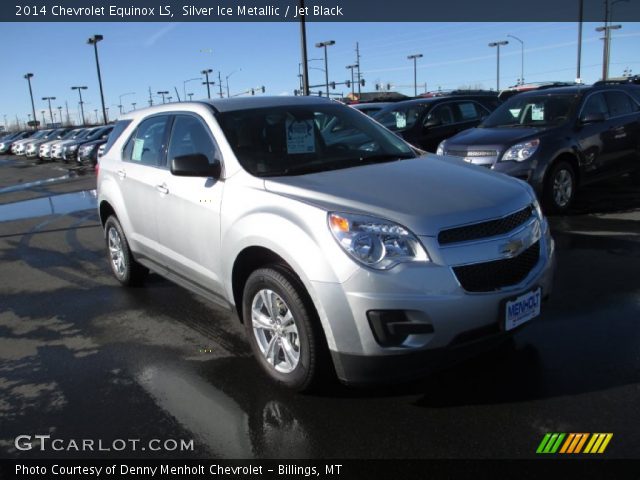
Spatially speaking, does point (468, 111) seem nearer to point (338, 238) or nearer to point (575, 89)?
point (575, 89)

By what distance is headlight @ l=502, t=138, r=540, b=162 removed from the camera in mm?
7586

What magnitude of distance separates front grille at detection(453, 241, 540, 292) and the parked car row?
20.9 m

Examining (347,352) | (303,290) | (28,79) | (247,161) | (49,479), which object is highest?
(28,79)

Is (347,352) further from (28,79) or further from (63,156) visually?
(28,79)

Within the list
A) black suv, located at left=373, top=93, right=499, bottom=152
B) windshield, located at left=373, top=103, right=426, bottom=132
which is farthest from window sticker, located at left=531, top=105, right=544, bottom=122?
windshield, located at left=373, top=103, right=426, bottom=132

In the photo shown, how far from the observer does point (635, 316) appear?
4250 mm

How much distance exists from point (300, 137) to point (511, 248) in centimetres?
180

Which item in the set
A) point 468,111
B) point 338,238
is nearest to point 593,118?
point 468,111

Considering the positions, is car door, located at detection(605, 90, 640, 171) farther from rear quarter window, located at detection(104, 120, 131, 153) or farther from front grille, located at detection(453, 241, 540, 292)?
rear quarter window, located at detection(104, 120, 131, 153)

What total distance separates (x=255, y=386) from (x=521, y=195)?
2.08 m

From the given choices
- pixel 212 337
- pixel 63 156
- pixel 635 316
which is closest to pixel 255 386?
pixel 212 337

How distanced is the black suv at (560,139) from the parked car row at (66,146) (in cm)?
1735

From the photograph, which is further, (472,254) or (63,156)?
(63,156)

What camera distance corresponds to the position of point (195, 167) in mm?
3846
